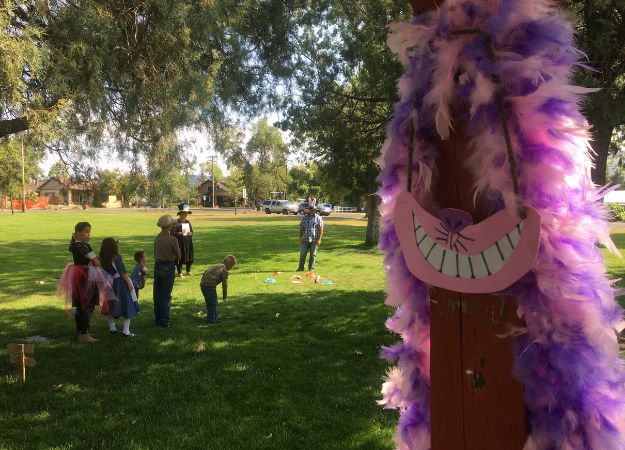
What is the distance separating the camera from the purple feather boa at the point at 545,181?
4.59 feet

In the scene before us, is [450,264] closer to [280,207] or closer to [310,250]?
[310,250]

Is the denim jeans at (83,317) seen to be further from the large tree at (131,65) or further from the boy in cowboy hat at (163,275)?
the large tree at (131,65)

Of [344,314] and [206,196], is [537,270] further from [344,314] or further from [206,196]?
[206,196]

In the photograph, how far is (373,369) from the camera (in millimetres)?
5668

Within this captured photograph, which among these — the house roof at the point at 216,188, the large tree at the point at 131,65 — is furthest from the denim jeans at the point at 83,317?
the house roof at the point at 216,188

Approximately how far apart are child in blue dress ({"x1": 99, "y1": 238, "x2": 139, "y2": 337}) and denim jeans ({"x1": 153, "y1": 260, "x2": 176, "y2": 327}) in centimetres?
51

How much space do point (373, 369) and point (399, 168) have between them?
4420 mm

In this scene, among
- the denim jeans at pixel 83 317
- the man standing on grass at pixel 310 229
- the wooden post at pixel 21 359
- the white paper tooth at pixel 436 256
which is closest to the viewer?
the white paper tooth at pixel 436 256

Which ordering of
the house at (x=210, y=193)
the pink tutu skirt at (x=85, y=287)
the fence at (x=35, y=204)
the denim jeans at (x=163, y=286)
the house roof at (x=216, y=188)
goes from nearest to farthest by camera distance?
the pink tutu skirt at (x=85, y=287), the denim jeans at (x=163, y=286), the fence at (x=35, y=204), the house at (x=210, y=193), the house roof at (x=216, y=188)

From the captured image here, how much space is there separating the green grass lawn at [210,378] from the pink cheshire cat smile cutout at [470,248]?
2877mm

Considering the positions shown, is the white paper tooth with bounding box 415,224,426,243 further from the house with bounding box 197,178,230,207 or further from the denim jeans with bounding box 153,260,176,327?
the house with bounding box 197,178,230,207

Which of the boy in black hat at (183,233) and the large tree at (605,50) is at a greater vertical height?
the large tree at (605,50)

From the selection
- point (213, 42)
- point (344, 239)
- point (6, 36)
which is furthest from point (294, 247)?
point (6, 36)

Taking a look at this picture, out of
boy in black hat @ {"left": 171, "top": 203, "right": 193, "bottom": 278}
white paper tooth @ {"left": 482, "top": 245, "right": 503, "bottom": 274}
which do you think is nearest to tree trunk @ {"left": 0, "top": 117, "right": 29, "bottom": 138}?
white paper tooth @ {"left": 482, "top": 245, "right": 503, "bottom": 274}
